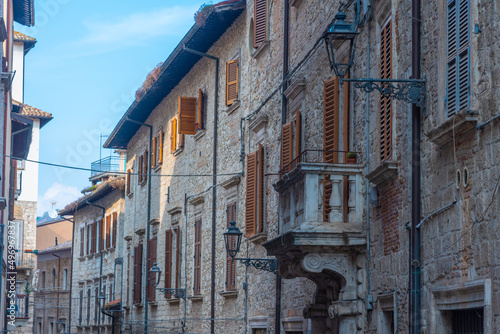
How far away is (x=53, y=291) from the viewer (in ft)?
155

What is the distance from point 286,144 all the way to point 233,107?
14.7 ft

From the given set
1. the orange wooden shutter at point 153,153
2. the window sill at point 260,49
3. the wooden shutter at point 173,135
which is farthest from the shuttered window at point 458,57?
the orange wooden shutter at point 153,153

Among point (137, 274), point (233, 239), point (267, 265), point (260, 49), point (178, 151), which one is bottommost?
point (137, 274)

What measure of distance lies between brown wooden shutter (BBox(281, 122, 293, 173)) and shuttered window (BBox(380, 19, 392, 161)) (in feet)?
13.2

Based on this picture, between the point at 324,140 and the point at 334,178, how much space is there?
1.62 meters

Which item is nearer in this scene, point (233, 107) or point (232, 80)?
point (233, 107)

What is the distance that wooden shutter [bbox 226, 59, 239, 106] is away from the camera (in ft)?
64.5

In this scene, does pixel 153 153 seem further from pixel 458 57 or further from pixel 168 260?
pixel 458 57

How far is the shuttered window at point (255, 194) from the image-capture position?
17062mm

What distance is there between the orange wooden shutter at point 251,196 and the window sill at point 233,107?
6.00ft

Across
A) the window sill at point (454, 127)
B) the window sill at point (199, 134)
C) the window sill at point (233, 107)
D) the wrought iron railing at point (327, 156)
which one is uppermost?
the window sill at point (233, 107)

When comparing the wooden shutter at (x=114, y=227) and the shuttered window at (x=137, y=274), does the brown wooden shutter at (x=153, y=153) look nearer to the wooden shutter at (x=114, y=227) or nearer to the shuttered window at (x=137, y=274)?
the shuttered window at (x=137, y=274)

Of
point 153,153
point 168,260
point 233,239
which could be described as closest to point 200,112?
point 168,260

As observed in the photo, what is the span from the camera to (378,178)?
430 inches
